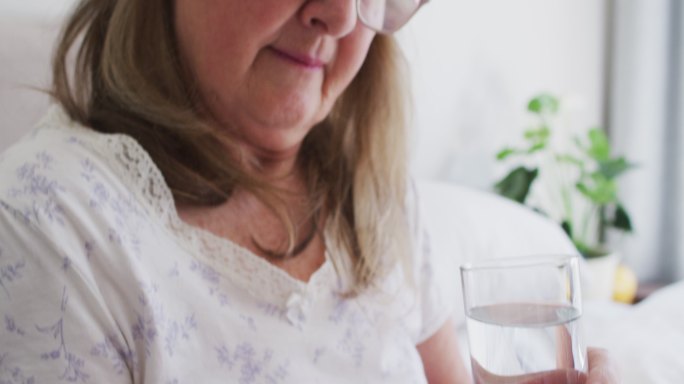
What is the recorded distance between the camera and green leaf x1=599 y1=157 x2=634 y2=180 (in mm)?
2307

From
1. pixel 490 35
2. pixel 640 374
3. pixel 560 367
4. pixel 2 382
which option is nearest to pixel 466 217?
pixel 640 374

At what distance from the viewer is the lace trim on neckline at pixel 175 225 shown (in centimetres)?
70

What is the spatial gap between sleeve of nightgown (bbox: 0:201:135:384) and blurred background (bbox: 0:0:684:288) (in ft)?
4.47

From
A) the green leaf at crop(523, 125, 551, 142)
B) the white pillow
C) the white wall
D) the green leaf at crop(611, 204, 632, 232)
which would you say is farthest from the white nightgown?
the green leaf at crop(611, 204, 632, 232)

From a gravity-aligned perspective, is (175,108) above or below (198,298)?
above

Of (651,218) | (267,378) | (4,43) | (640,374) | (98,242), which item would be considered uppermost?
(4,43)

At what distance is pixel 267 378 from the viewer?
688mm

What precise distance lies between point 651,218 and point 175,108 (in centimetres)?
220

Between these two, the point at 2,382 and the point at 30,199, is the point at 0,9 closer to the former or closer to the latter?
the point at 30,199

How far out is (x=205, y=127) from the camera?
764 millimetres

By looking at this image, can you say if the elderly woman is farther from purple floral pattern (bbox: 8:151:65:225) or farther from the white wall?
the white wall

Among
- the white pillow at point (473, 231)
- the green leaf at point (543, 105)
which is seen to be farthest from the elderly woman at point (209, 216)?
the green leaf at point (543, 105)

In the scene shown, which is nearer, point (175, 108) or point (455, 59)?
point (175, 108)

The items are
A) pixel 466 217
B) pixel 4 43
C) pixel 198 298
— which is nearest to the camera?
pixel 198 298
